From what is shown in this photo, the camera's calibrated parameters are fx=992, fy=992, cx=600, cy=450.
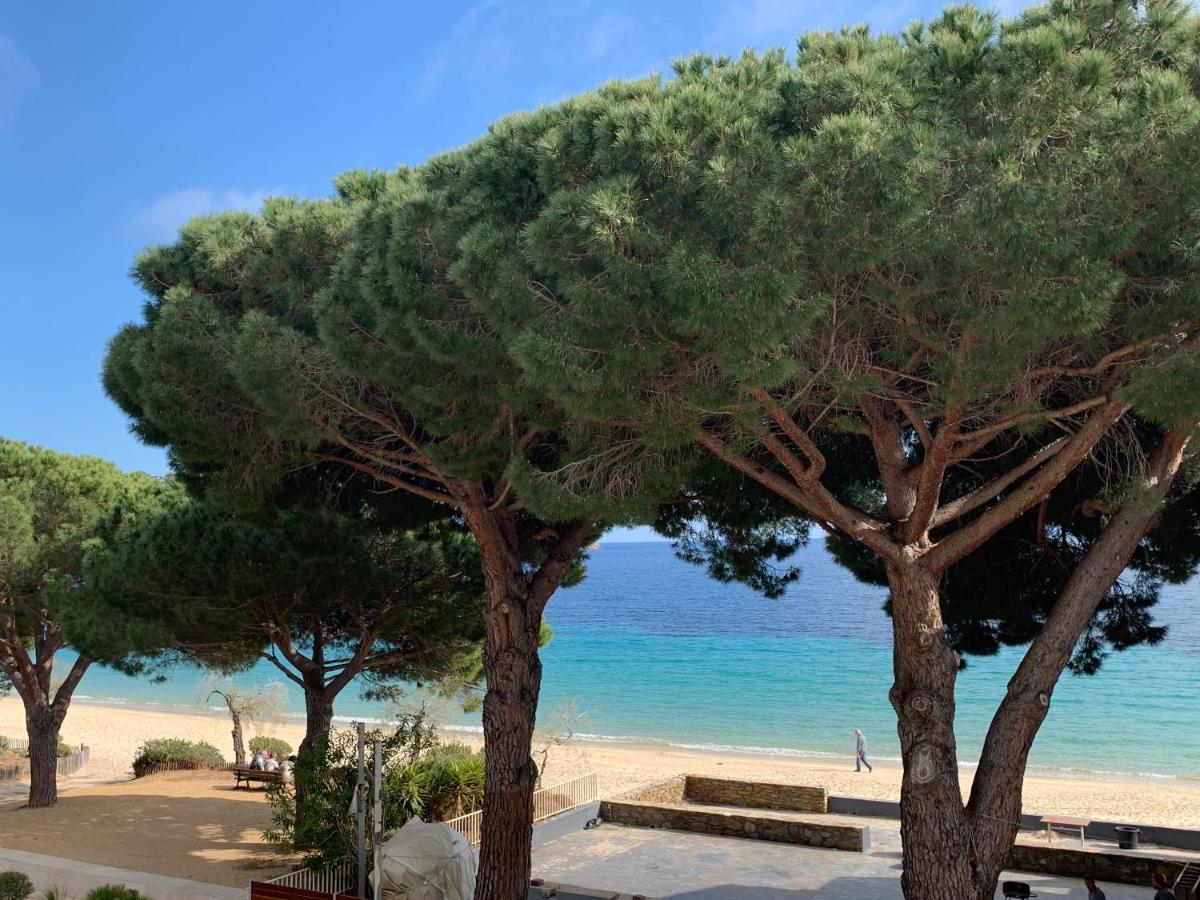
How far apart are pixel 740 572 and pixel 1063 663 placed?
4.06m

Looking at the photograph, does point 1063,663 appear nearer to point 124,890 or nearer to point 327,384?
point 327,384

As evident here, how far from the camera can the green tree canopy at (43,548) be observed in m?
14.3

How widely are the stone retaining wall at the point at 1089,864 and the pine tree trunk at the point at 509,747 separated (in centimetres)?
521

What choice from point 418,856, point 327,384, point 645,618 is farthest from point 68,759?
point 645,618

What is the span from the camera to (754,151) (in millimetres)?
5379

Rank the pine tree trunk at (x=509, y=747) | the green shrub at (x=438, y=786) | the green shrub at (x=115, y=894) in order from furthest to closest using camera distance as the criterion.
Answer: the green shrub at (x=438, y=786) → the pine tree trunk at (x=509, y=747) → the green shrub at (x=115, y=894)

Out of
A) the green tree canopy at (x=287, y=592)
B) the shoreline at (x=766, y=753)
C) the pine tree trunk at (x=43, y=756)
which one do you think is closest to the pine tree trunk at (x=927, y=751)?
the green tree canopy at (x=287, y=592)

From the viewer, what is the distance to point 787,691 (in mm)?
49781

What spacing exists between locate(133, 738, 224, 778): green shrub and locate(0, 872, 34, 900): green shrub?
11.9 m

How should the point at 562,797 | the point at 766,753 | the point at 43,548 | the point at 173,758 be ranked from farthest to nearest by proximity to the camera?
the point at 766,753 → the point at 173,758 → the point at 43,548 → the point at 562,797

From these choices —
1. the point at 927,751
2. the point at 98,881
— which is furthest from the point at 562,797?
the point at 927,751

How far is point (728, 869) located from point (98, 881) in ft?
21.0

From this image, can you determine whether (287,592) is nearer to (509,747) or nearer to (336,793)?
(336,793)

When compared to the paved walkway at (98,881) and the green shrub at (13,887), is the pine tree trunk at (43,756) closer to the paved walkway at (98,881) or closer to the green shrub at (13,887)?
the paved walkway at (98,881)
